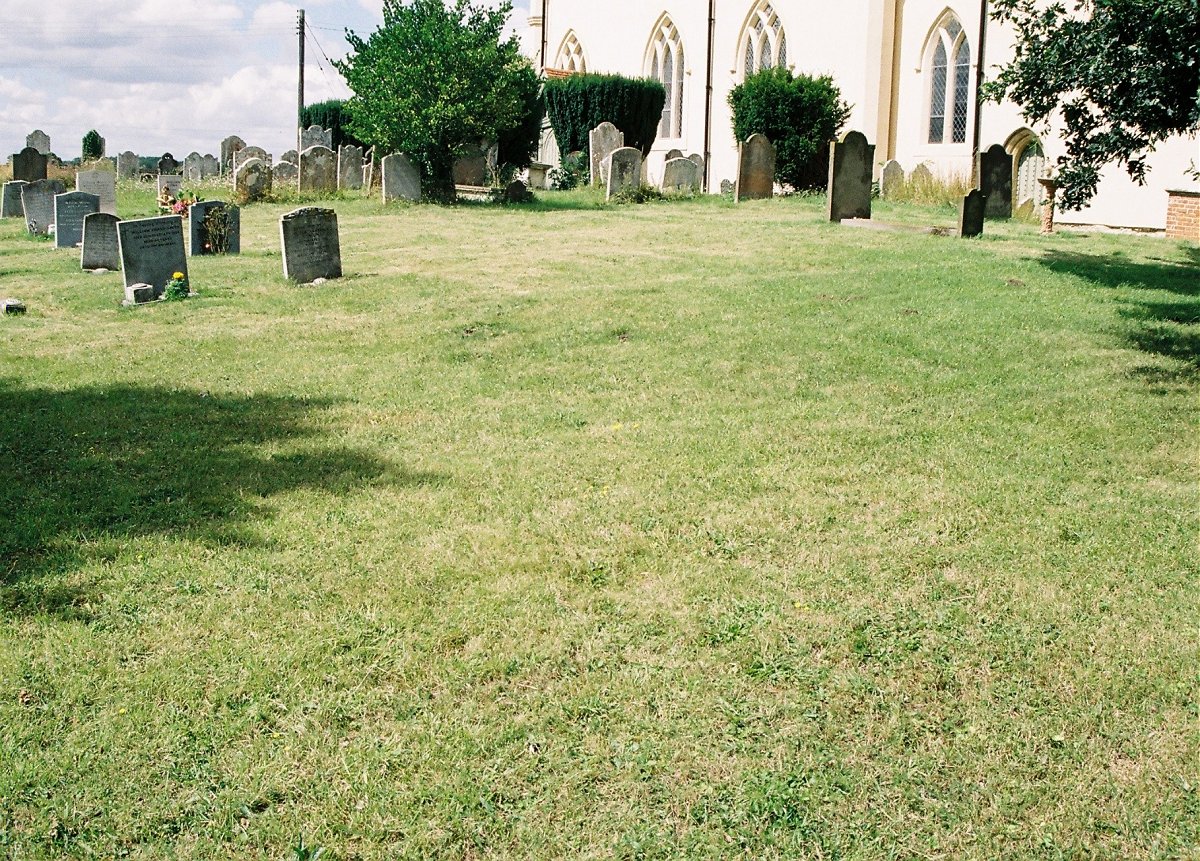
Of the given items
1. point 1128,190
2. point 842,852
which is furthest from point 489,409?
point 1128,190

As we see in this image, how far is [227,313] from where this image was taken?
468 inches

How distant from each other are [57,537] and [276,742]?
2432mm

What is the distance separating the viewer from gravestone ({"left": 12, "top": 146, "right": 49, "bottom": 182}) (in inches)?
1232

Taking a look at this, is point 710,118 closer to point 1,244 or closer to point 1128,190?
point 1128,190

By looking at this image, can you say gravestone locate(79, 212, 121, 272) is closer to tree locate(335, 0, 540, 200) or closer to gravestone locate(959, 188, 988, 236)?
tree locate(335, 0, 540, 200)

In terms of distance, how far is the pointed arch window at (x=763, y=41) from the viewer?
3284 cm

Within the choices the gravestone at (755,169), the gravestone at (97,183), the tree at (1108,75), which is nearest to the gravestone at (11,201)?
the gravestone at (97,183)

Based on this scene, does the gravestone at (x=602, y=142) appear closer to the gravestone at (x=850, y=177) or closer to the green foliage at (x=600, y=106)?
the green foliage at (x=600, y=106)

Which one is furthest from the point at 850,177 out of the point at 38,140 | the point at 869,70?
the point at 38,140

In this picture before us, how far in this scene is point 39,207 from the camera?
20391mm

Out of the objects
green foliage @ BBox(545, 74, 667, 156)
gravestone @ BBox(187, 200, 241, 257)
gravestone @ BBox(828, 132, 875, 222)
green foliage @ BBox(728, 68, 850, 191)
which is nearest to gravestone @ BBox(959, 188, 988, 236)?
gravestone @ BBox(828, 132, 875, 222)

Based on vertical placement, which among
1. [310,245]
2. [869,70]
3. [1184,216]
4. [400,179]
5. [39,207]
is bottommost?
[310,245]

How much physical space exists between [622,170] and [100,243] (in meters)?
12.9

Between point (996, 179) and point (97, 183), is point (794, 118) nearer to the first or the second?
point (996, 179)
